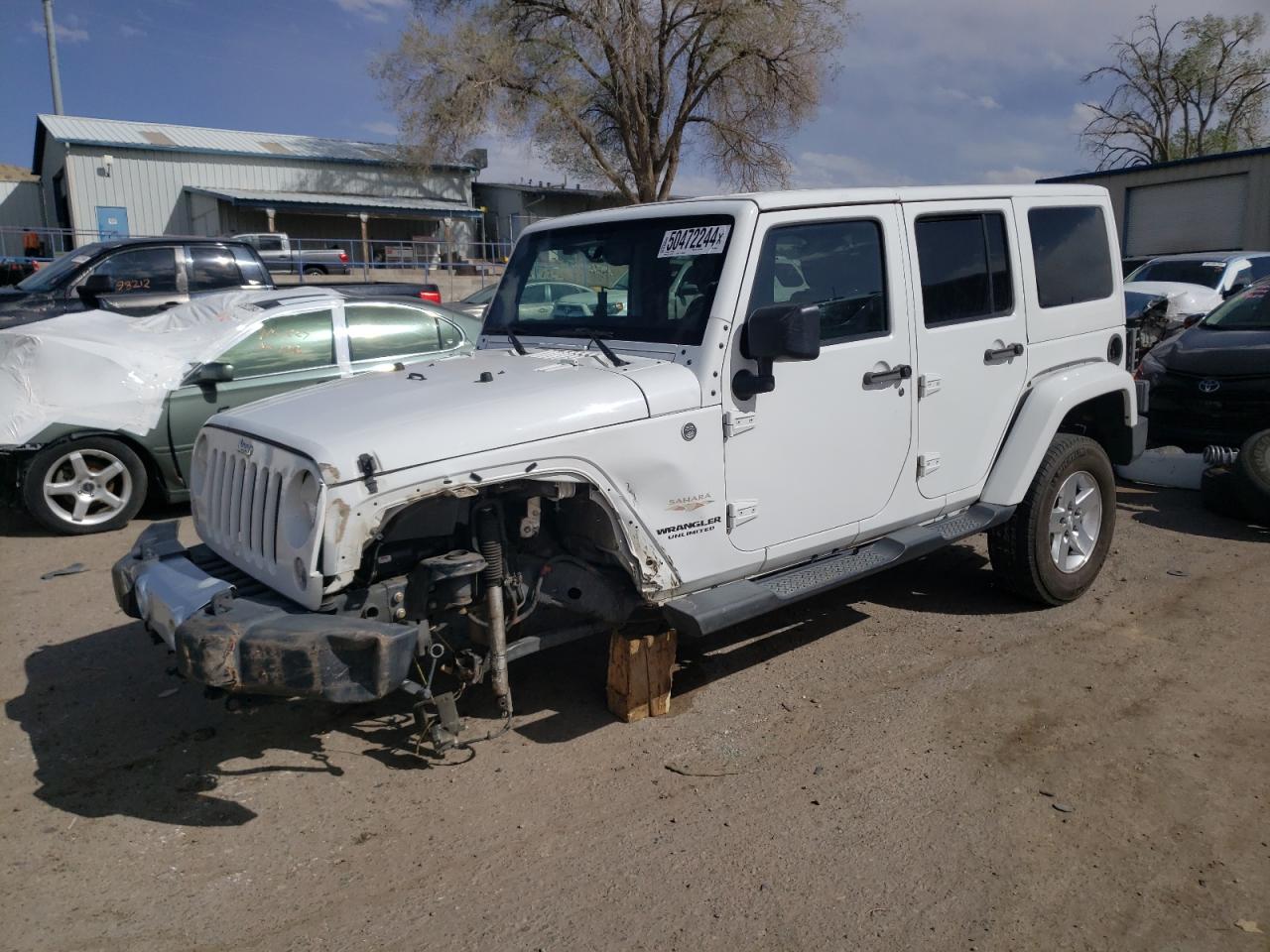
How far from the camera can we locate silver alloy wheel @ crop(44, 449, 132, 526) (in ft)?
23.0

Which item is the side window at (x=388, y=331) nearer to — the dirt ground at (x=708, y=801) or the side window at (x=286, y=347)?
the side window at (x=286, y=347)

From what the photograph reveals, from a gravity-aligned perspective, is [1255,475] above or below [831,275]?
below

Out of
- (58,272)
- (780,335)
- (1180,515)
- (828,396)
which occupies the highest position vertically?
(58,272)

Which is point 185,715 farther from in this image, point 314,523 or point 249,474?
point 314,523

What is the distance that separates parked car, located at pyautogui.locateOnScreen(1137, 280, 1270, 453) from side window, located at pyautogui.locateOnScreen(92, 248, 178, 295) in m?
9.83

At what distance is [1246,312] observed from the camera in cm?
862

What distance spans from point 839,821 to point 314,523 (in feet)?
6.85

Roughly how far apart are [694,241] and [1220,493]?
16.9 feet

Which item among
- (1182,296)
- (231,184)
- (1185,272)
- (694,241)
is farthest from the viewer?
(231,184)

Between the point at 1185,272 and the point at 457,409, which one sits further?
the point at 1185,272

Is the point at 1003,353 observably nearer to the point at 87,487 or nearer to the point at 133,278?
the point at 87,487

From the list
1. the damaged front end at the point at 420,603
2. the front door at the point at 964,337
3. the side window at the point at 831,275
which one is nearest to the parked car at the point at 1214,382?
the front door at the point at 964,337

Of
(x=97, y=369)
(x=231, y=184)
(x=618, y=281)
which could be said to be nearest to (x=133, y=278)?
(x=97, y=369)

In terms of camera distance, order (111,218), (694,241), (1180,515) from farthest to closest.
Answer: (111,218) → (1180,515) → (694,241)
